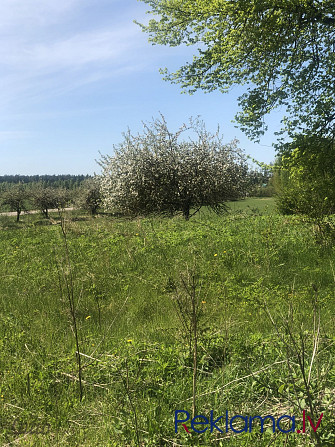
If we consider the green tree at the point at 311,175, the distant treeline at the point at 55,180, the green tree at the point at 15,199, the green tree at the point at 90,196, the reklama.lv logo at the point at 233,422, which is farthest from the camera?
the distant treeline at the point at 55,180

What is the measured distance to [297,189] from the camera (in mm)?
9867

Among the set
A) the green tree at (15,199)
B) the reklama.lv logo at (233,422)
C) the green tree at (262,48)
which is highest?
the green tree at (262,48)

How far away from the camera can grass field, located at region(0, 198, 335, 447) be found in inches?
100

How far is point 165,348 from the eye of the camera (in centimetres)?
379

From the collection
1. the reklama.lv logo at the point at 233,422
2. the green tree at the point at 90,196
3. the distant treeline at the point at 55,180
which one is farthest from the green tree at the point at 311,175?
the distant treeline at the point at 55,180

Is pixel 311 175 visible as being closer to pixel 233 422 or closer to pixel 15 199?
pixel 233 422

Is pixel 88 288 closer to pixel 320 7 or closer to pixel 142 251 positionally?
pixel 142 251

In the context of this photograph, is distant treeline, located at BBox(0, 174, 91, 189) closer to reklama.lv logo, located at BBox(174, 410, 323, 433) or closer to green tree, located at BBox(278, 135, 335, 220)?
green tree, located at BBox(278, 135, 335, 220)

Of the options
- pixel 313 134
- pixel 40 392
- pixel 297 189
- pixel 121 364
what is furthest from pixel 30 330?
pixel 313 134

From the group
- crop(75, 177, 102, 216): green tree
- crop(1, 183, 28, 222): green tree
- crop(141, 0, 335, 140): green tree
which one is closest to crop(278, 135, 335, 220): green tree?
crop(141, 0, 335, 140): green tree

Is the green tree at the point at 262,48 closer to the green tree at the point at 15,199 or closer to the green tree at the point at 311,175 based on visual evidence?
the green tree at the point at 311,175

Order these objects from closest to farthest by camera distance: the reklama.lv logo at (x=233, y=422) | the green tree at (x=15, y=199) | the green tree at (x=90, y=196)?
the reklama.lv logo at (x=233, y=422) → the green tree at (x=15, y=199) → the green tree at (x=90, y=196)

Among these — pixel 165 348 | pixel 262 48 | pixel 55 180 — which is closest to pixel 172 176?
pixel 262 48

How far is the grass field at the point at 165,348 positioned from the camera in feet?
8.35
